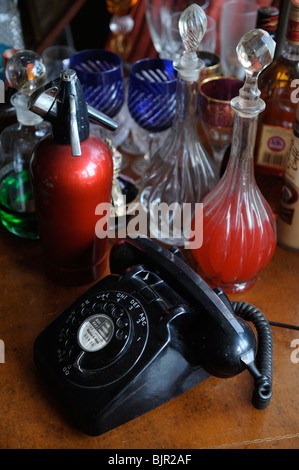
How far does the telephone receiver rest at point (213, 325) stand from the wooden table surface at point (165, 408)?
42 mm

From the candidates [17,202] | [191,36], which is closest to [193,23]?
[191,36]

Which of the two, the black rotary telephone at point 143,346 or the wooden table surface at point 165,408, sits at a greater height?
the black rotary telephone at point 143,346

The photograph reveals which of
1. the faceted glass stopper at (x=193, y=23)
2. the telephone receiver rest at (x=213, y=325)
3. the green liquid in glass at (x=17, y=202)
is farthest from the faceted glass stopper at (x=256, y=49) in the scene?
the green liquid in glass at (x=17, y=202)

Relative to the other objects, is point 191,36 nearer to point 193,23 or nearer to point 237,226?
point 193,23

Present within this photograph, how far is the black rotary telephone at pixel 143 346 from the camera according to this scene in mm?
472

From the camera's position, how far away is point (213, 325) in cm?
48

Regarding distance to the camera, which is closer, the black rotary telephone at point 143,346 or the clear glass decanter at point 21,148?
the black rotary telephone at point 143,346

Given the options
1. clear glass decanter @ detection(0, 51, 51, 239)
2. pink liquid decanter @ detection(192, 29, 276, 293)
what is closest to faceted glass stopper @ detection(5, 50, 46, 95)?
clear glass decanter @ detection(0, 51, 51, 239)

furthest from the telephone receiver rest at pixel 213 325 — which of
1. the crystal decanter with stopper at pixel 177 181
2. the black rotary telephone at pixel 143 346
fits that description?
the crystal decanter with stopper at pixel 177 181

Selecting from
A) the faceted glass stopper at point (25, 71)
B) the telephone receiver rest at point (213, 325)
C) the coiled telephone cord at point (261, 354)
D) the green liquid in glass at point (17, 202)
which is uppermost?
the faceted glass stopper at point (25, 71)

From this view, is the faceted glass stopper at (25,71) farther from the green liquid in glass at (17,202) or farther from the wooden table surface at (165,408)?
the wooden table surface at (165,408)

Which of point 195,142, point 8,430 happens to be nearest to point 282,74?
point 195,142

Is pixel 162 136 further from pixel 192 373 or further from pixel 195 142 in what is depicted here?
pixel 192 373
